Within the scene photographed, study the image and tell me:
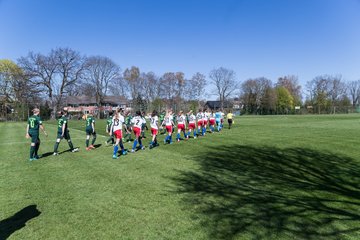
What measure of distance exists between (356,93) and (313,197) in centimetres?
12935

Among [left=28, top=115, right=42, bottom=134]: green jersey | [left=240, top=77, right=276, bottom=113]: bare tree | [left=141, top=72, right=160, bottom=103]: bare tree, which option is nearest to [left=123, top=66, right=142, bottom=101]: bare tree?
[left=141, top=72, right=160, bottom=103]: bare tree

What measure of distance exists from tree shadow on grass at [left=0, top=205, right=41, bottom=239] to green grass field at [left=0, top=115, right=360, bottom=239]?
0.06 ft

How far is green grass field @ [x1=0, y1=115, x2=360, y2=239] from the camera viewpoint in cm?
470

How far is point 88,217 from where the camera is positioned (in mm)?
5281

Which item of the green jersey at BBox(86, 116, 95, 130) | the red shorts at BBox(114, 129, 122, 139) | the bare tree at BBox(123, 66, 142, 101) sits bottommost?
the red shorts at BBox(114, 129, 122, 139)

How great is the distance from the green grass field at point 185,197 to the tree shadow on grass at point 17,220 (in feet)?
0.06

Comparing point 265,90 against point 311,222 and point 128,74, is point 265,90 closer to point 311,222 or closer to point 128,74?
point 128,74

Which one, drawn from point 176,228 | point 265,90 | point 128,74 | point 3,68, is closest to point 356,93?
point 265,90

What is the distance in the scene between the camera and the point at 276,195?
6.38 meters

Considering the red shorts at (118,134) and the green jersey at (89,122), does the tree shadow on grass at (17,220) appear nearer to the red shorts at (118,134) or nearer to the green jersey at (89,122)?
the red shorts at (118,134)

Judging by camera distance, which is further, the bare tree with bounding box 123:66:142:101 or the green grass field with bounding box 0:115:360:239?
the bare tree with bounding box 123:66:142:101

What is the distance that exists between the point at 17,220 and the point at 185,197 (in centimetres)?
338

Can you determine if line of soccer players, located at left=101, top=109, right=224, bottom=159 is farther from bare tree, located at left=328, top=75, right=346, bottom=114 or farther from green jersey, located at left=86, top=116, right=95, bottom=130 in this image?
bare tree, located at left=328, top=75, right=346, bottom=114

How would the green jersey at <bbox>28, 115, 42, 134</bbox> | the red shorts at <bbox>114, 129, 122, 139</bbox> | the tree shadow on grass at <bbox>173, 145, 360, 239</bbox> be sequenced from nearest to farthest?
the tree shadow on grass at <bbox>173, 145, 360, 239</bbox> → the green jersey at <bbox>28, 115, 42, 134</bbox> → the red shorts at <bbox>114, 129, 122, 139</bbox>
